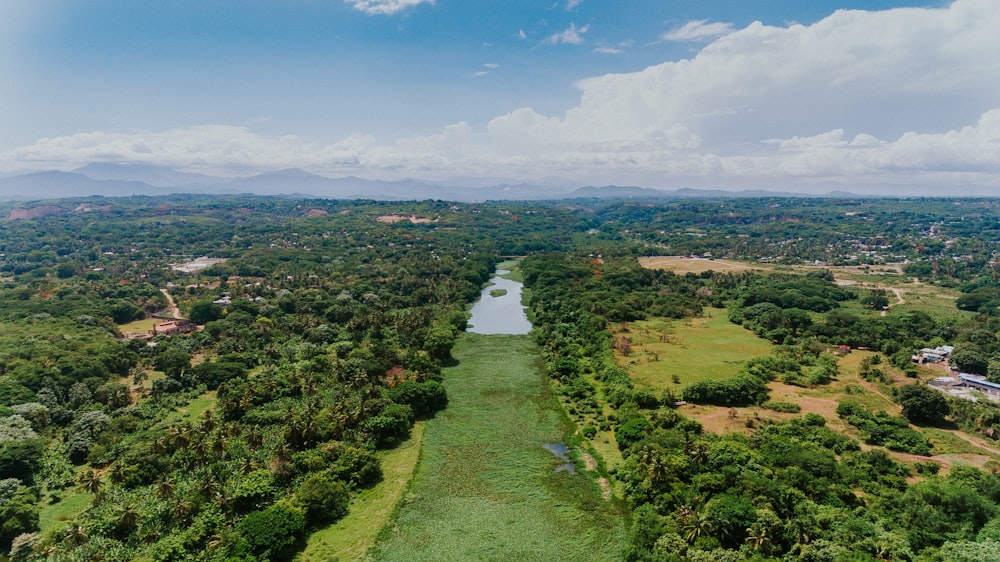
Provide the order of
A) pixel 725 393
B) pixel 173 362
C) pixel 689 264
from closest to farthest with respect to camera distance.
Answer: pixel 725 393 → pixel 173 362 → pixel 689 264

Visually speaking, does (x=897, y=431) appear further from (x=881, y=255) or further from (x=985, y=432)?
(x=881, y=255)

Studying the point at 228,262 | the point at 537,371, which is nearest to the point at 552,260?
the point at 537,371

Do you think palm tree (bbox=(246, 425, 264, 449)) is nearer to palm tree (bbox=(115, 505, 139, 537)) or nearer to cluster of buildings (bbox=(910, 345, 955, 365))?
palm tree (bbox=(115, 505, 139, 537))

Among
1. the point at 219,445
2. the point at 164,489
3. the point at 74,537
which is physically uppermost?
the point at 219,445

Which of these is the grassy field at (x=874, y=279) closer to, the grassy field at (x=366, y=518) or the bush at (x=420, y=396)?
the bush at (x=420, y=396)

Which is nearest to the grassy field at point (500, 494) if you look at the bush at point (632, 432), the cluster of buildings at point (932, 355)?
the bush at point (632, 432)

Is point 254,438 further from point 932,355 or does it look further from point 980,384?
point 932,355

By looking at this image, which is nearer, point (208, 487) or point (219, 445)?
point (208, 487)

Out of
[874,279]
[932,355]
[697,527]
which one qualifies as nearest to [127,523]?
[697,527]
